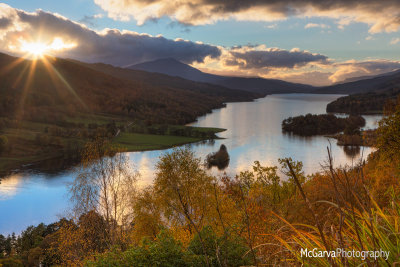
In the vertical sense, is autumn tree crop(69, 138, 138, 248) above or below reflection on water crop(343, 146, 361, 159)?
above

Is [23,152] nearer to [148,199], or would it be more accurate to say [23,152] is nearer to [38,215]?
[38,215]

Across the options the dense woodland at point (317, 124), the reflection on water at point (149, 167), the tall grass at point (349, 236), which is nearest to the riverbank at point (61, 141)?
the reflection on water at point (149, 167)

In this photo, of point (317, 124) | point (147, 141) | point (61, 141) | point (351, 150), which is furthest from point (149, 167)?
point (317, 124)

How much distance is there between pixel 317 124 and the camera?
432 ft

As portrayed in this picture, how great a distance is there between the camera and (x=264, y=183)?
30.3 metres

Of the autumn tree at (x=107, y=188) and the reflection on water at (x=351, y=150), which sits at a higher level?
the autumn tree at (x=107, y=188)

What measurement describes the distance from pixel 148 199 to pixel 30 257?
1247 cm

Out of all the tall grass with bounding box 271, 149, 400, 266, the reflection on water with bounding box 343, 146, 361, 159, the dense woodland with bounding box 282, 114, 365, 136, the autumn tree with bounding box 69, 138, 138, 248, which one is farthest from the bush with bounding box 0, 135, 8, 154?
the tall grass with bounding box 271, 149, 400, 266

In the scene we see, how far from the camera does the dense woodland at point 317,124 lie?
12532 centimetres

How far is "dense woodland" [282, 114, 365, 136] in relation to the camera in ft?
411

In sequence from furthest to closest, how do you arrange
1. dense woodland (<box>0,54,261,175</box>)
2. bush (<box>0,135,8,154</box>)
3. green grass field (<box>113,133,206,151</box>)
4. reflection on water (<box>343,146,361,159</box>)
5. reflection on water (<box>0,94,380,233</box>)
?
green grass field (<box>113,133,206,151</box>) < dense woodland (<box>0,54,261,175</box>) < bush (<box>0,135,8,154</box>) < reflection on water (<box>343,146,361,159</box>) < reflection on water (<box>0,94,380,233</box>)

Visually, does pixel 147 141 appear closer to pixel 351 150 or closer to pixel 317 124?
pixel 351 150

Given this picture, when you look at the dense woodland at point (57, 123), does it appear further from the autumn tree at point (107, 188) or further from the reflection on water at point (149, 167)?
the autumn tree at point (107, 188)

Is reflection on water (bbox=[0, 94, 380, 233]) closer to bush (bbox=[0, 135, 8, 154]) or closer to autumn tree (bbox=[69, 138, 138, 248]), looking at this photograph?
autumn tree (bbox=[69, 138, 138, 248])
